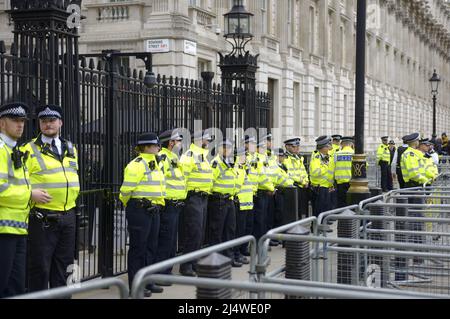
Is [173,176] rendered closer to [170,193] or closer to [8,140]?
[170,193]

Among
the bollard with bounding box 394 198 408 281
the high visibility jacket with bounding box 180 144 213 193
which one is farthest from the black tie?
the bollard with bounding box 394 198 408 281

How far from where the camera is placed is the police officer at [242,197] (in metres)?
10.3

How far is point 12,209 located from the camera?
225 inches

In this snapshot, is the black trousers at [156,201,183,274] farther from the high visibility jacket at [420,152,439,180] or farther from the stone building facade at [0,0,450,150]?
the stone building facade at [0,0,450,150]

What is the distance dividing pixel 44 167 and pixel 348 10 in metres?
34.6

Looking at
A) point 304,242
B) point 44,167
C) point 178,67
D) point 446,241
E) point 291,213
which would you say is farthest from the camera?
point 178,67

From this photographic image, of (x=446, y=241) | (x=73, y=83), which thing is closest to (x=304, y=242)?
(x=73, y=83)

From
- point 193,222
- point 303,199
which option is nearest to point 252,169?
point 193,222

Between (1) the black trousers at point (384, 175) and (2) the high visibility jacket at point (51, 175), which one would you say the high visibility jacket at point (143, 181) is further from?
(1) the black trousers at point (384, 175)

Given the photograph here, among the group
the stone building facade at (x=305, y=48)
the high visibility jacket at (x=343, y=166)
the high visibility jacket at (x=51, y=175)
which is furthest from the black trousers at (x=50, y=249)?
the stone building facade at (x=305, y=48)

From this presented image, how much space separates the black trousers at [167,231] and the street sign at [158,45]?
11.2m

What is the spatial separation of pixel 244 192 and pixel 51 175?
4526 millimetres

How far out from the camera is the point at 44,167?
6.36 metres
